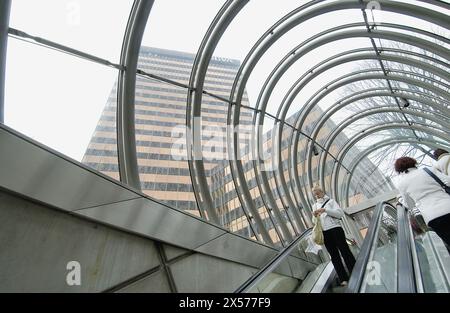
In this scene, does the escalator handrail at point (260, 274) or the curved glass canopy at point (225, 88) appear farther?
the curved glass canopy at point (225, 88)

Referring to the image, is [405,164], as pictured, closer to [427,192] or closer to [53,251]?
[427,192]

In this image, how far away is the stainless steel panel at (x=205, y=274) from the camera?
4852mm

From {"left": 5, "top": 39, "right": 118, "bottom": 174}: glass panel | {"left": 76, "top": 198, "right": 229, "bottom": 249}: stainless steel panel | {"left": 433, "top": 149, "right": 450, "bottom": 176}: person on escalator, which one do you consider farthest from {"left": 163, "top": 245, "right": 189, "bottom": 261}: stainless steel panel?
{"left": 433, "top": 149, "right": 450, "bottom": 176}: person on escalator

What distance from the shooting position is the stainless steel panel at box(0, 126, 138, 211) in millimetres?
2941

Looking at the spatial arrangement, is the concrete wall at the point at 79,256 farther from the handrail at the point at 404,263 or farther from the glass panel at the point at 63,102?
the handrail at the point at 404,263

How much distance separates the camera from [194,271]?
16.8ft

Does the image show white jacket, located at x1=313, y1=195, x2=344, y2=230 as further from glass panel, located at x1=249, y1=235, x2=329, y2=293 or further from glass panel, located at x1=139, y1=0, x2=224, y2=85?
glass panel, located at x1=139, y1=0, x2=224, y2=85

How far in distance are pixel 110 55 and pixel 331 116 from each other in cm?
1449

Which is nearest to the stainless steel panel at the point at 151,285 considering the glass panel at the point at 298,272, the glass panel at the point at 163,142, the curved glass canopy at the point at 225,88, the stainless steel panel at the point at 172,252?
the stainless steel panel at the point at 172,252

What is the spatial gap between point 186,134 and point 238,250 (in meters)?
3.60

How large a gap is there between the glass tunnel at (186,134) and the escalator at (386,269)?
0.03 m

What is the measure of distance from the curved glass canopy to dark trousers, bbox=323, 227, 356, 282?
3.71 m
